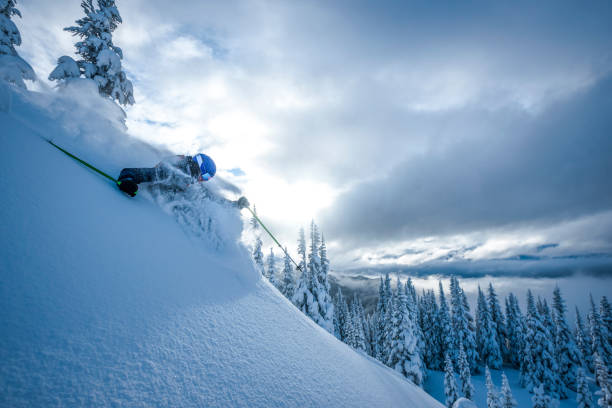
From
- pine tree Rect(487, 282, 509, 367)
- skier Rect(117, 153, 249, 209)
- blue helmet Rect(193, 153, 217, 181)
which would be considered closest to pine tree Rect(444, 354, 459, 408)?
pine tree Rect(487, 282, 509, 367)

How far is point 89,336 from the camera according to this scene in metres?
1.91

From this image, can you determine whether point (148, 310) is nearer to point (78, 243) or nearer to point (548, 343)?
point (78, 243)

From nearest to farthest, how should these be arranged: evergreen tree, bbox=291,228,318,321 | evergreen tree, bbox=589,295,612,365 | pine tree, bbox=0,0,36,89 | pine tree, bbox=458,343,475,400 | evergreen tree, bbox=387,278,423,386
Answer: pine tree, bbox=0,0,36,89 → evergreen tree, bbox=291,228,318,321 → evergreen tree, bbox=387,278,423,386 → pine tree, bbox=458,343,475,400 → evergreen tree, bbox=589,295,612,365

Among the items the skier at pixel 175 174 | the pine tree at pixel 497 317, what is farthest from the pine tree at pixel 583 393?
the skier at pixel 175 174

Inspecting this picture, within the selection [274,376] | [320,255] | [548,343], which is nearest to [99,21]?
[274,376]

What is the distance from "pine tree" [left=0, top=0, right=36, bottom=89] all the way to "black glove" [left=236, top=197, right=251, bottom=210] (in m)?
7.69

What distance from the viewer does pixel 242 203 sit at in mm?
6395

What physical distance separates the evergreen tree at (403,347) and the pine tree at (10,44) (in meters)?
32.3

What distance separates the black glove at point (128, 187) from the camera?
4.77 meters

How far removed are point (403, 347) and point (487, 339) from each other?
33018 mm

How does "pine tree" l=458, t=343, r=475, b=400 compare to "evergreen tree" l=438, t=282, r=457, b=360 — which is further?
"evergreen tree" l=438, t=282, r=457, b=360

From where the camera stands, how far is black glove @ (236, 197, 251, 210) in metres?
6.38

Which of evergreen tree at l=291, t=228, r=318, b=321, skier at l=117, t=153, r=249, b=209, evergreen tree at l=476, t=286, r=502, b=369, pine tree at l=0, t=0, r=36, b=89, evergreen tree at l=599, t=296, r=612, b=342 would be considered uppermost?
pine tree at l=0, t=0, r=36, b=89

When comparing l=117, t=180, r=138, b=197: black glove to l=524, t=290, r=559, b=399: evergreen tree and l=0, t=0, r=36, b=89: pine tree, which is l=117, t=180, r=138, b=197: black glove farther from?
l=524, t=290, r=559, b=399: evergreen tree
